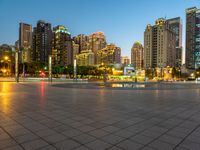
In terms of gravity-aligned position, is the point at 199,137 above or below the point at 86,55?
below

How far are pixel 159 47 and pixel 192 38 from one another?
52.4 metres

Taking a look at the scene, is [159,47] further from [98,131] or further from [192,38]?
[98,131]

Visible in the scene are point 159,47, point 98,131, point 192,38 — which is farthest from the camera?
point 192,38

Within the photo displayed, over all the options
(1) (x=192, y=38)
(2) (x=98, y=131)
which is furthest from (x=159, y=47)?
(2) (x=98, y=131)

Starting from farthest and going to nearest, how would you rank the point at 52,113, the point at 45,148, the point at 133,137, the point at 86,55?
the point at 86,55, the point at 52,113, the point at 133,137, the point at 45,148

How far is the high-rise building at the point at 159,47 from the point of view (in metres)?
142

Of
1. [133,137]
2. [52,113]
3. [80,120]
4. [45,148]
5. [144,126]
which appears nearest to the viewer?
[45,148]

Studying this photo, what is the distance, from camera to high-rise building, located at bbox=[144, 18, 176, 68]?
141625 mm

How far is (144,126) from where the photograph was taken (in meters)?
5.90

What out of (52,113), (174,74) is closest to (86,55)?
(174,74)

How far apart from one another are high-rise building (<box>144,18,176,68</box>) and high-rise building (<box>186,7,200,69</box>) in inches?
831

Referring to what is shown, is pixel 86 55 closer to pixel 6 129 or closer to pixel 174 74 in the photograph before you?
pixel 174 74

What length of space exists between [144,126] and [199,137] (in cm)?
161

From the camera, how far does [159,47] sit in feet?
468
